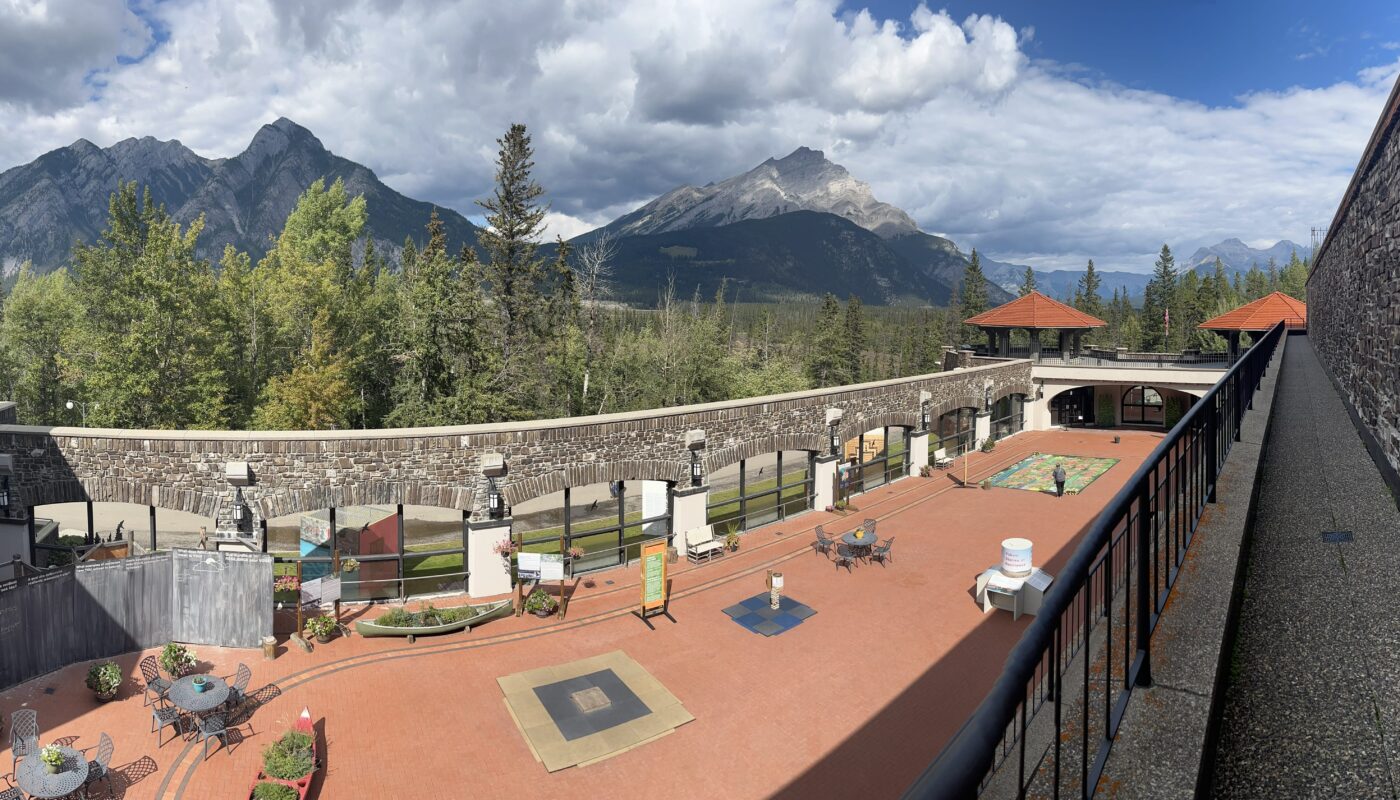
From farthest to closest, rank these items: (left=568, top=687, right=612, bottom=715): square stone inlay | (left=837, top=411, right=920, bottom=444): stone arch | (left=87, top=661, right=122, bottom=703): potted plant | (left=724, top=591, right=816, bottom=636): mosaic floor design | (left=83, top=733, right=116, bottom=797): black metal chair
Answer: (left=837, top=411, right=920, bottom=444): stone arch < (left=724, top=591, right=816, bottom=636): mosaic floor design < (left=87, top=661, right=122, bottom=703): potted plant < (left=568, top=687, right=612, bottom=715): square stone inlay < (left=83, top=733, right=116, bottom=797): black metal chair

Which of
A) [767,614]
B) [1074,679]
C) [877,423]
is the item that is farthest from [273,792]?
[877,423]

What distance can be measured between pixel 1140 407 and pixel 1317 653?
51.5 meters

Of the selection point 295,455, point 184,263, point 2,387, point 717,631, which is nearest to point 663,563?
point 717,631

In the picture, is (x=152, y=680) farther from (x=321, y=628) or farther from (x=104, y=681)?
(x=321, y=628)

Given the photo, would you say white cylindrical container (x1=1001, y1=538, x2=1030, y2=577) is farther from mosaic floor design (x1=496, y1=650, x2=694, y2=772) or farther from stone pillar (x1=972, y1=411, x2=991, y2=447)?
stone pillar (x1=972, y1=411, x2=991, y2=447)

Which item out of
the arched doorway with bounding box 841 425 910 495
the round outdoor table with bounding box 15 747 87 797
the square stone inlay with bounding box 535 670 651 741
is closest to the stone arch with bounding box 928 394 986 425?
the arched doorway with bounding box 841 425 910 495

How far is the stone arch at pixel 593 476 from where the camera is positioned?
62.4ft

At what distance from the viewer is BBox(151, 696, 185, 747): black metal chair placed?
12703 millimetres

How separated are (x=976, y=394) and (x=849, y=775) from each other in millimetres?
29905

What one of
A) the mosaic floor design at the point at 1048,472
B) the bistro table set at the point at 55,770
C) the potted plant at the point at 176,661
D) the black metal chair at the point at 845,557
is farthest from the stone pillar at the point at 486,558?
the mosaic floor design at the point at 1048,472

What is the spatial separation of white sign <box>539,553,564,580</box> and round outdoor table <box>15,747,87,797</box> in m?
9.01

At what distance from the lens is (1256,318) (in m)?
41.1

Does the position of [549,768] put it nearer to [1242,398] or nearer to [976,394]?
[1242,398]

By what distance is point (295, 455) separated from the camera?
17.4m
